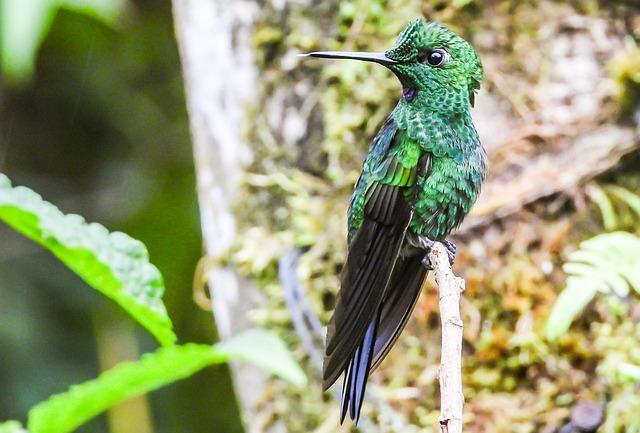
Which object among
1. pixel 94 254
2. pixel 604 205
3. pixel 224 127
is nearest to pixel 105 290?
pixel 94 254

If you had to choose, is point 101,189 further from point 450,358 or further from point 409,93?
point 450,358

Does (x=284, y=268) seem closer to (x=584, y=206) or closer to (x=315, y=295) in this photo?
(x=315, y=295)

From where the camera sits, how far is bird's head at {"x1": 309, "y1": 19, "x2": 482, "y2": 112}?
2051mm

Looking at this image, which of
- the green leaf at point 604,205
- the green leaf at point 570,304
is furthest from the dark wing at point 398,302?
the green leaf at point 604,205

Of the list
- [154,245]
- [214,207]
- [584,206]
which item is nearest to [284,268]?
[214,207]

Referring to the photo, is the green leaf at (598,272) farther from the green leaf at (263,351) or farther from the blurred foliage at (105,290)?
the blurred foliage at (105,290)

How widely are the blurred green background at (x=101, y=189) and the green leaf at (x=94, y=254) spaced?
11.0 ft

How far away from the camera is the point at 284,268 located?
2773 mm

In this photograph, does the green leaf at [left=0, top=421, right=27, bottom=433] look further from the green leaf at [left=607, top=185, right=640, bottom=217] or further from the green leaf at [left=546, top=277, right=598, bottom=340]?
the green leaf at [left=607, top=185, right=640, bottom=217]

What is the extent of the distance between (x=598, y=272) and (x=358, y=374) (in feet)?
1.85

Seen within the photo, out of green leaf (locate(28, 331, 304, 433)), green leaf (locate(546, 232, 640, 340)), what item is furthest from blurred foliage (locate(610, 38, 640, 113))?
green leaf (locate(28, 331, 304, 433))

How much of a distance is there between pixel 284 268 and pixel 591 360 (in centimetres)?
86

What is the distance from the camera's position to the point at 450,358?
134 cm

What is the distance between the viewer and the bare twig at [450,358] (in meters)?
1.21
